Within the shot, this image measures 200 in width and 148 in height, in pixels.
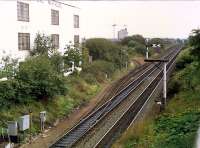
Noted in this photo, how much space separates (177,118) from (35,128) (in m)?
8.42

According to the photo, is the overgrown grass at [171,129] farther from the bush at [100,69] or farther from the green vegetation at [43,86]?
the bush at [100,69]

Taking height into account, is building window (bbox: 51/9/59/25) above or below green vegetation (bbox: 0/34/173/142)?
above

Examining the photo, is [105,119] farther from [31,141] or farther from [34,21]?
[34,21]

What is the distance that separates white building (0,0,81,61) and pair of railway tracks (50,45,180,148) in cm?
840

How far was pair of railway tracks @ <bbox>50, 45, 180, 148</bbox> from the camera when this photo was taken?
20875mm

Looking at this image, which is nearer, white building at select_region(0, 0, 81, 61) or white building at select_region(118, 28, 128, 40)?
white building at select_region(0, 0, 81, 61)

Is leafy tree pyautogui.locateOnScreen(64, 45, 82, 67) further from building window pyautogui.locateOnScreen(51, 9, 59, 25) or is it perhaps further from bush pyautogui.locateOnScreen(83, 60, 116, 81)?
bush pyautogui.locateOnScreen(83, 60, 116, 81)

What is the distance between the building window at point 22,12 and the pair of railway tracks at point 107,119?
971 centimetres

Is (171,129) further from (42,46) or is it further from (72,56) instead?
(72,56)

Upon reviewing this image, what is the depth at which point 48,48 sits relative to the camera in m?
36.0

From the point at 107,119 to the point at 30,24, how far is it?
12756 mm

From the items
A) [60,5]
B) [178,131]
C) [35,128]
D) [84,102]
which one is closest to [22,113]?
[35,128]

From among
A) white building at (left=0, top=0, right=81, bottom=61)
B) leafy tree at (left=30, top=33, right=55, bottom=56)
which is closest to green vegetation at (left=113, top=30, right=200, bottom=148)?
leafy tree at (left=30, top=33, right=55, bottom=56)

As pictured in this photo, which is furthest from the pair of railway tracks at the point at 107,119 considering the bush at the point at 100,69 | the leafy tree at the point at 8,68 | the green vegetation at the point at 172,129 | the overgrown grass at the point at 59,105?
the bush at the point at 100,69
